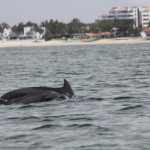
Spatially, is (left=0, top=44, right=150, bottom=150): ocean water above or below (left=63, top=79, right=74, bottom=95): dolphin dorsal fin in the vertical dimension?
below

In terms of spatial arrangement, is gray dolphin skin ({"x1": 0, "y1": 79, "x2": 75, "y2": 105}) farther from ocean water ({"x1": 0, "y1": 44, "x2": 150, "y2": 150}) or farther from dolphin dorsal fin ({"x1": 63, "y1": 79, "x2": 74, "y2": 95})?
ocean water ({"x1": 0, "y1": 44, "x2": 150, "y2": 150})

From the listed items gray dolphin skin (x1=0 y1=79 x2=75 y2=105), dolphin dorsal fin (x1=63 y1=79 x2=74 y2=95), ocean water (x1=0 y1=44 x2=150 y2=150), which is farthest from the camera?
dolphin dorsal fin (x1=63 y1=79 x2=74 y2=95)

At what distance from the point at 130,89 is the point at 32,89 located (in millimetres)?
6933

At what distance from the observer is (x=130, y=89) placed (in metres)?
27.2

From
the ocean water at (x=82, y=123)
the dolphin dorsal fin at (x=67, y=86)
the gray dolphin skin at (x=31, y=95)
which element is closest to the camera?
the ocean water at (x=82, y=123)

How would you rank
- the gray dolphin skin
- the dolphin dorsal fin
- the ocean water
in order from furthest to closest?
the dolphin dorsal fin → the gray dolphin skin → the ocean water

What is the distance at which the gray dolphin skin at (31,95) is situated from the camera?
21297 millimetres

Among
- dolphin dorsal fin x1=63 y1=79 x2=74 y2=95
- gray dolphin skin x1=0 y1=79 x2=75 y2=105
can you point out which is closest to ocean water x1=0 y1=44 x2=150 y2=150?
gray dolphin skin x1=0 y1=79 x2=75 y2=105

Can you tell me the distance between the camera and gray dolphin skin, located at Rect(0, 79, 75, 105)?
69.9 ft

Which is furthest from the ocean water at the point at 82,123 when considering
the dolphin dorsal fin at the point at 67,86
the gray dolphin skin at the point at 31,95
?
the dolphin dorsal fin at the point at 67,86

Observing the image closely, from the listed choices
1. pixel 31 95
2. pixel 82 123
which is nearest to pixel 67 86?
pixel 31 95

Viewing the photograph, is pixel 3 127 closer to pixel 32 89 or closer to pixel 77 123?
pixel 77 123

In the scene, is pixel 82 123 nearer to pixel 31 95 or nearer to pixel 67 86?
pixel 31 95

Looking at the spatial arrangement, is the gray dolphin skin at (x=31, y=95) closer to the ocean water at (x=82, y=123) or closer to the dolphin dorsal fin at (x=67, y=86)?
the dolphin dorsal fin at (x=67, y=86)
